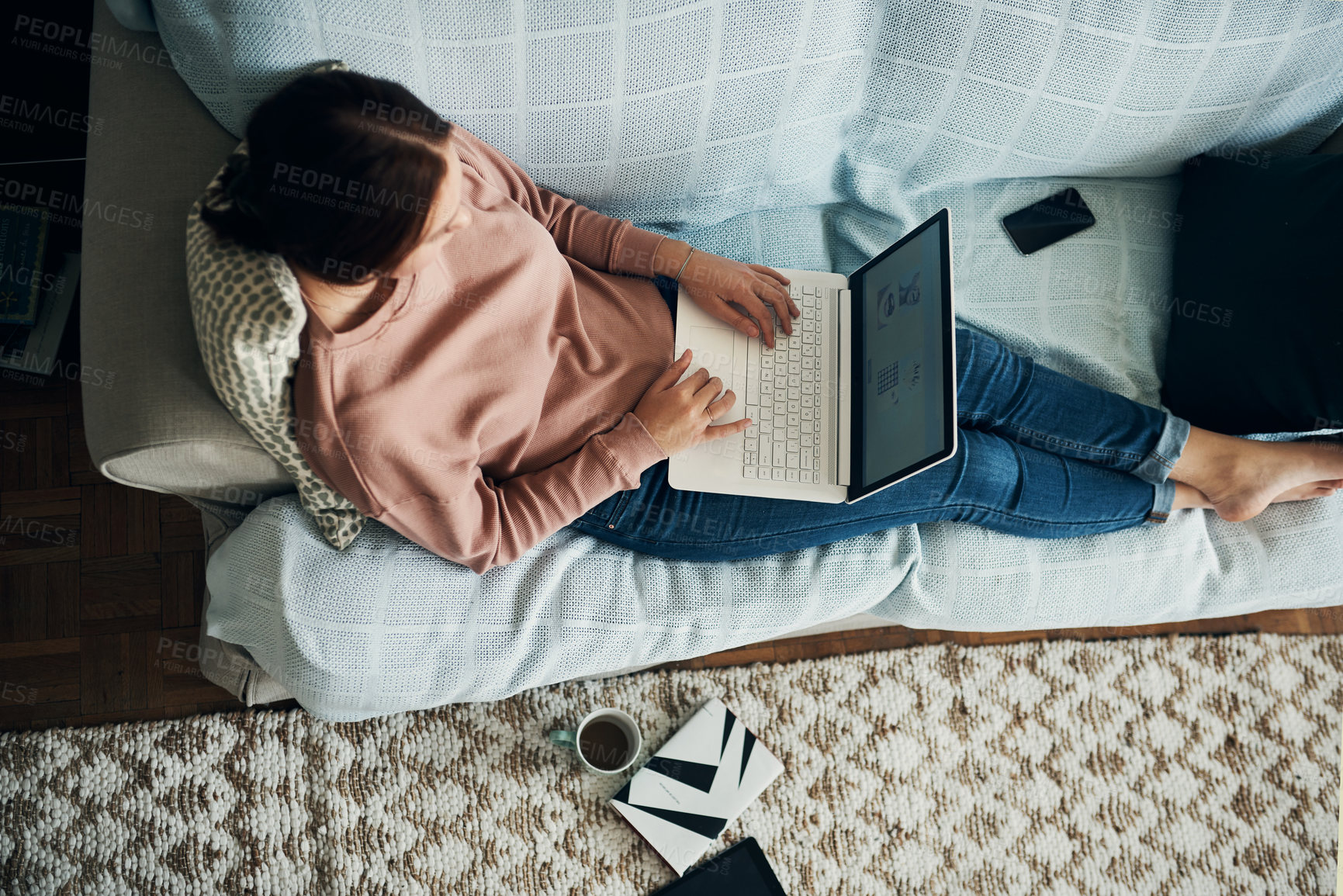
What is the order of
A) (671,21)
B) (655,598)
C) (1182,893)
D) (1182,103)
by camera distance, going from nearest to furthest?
(671,21), (655,598), (1182,103), (1182,893)

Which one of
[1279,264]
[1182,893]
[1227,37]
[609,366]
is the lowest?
[1182,893]

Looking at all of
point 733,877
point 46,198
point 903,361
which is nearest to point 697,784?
point 733,877

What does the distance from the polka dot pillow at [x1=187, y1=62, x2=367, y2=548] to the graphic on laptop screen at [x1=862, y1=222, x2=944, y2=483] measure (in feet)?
2.42

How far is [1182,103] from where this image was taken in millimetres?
1302

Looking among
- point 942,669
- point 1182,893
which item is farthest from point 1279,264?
point 1182,893

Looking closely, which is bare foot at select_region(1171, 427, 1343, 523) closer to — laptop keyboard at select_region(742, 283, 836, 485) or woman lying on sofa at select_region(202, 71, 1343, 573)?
woman lying on sofa at select_region(202, 71, 1343, 573)

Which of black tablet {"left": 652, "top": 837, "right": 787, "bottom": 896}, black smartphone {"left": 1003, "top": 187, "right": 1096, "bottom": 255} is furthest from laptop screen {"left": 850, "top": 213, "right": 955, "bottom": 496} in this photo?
black tablet {"left": 652, "top": 837, "right": 787, "bottom": 896}

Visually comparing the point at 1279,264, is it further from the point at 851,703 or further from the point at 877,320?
the point at 851,703

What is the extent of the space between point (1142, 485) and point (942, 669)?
52 centimetres

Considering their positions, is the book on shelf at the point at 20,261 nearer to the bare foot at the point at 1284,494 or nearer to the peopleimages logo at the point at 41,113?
the peopleimages logo at the point at 41,113

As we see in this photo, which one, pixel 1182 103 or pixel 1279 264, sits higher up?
pixel 1182 103

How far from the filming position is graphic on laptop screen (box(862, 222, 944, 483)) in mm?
1004

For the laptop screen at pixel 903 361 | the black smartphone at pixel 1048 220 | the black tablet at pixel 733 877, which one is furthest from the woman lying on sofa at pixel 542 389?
the black tablet at pixel 733 877

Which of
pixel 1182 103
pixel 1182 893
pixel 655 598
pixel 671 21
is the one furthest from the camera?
pixel 1182 893
